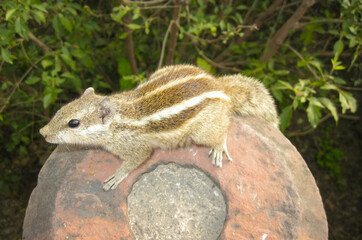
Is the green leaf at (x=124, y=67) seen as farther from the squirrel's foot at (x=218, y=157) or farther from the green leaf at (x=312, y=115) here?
the green leaf at (x=312, y=115)

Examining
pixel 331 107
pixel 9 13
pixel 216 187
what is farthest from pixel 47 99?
pixel 331 107

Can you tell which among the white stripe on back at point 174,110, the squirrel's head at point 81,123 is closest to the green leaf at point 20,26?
the squirrel's head at point 81,123

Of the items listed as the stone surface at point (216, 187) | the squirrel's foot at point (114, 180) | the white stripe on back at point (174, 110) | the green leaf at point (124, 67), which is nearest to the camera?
the stone surface at point (216, 187)

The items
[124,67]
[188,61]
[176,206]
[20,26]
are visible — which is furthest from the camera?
[188,61]

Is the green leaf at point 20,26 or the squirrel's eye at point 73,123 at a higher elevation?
the green leaf at point 20,26

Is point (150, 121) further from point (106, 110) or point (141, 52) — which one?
point (141, 52)

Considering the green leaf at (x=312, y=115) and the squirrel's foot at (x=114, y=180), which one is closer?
the squirrel's foot at (x=114, y=180)

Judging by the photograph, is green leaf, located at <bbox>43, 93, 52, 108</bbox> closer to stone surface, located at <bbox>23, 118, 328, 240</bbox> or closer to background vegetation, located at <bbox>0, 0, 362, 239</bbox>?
background vegetation, located at <bbox>0, 0, 362, 239</bbox>

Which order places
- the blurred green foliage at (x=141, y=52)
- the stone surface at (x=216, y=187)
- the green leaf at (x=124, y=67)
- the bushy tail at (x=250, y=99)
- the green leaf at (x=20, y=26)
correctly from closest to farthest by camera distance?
the stone surface at (x=216, y=187) < the green leaf at (x=20, y=26) < the bushy tail at (x=250, y=99) < the blurred green foliage at (x=141, y=52) < the green leaf at (x=124, y=67)
